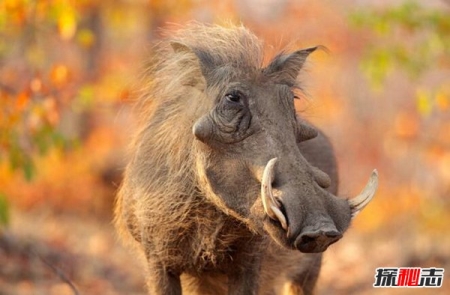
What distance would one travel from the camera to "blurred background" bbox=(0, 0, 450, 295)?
7750 millimetres

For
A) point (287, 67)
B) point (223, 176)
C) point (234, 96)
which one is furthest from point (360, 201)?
point (287, 67)

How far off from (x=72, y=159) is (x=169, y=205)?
11.8 meters

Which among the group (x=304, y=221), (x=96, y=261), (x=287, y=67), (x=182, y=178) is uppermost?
(x=287, y=67)

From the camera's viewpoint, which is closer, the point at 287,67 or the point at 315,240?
the point at 315,240

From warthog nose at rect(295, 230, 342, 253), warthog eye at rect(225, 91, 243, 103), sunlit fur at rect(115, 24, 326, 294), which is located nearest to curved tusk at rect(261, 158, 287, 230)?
warthog nose at rect(295, 230, 342, 253)

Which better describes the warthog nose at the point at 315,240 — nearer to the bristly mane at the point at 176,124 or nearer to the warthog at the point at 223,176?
the warthog at the point at 223,176

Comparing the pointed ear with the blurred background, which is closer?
the pointed ear

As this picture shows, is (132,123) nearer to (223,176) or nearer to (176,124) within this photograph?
(176,124)

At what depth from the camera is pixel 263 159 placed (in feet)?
13.8

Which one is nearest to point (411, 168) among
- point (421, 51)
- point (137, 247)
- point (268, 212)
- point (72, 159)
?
point (72, 159)

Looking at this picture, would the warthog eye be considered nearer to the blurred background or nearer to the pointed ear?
the pointed ear

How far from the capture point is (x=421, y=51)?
9.41m

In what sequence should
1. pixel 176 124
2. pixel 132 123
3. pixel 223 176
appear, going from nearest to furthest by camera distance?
pixel 223 176
pixel 176 124
pixel 132 123

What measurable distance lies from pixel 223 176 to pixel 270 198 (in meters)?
0.48
